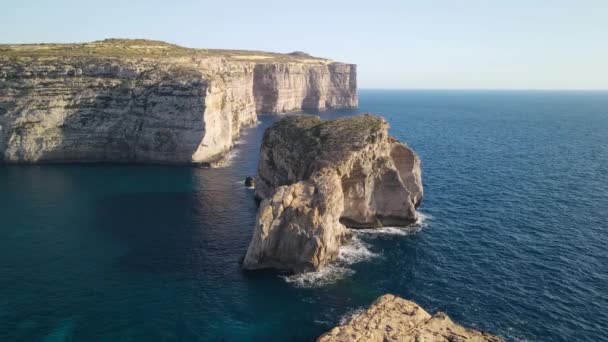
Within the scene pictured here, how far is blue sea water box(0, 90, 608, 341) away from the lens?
4175cm

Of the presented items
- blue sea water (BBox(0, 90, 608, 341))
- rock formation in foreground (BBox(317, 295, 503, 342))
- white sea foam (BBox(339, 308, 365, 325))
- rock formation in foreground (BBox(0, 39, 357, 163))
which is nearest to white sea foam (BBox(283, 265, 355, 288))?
blue sea water (BBox(0, 90, 608, 341))

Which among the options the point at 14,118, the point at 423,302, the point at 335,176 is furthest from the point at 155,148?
the point at 423,302

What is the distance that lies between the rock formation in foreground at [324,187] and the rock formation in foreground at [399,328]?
16.2 metres

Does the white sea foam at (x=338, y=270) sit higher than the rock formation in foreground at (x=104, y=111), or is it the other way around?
the rock formation in foreground at (x=104, y=111)

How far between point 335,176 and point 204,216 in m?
24.8

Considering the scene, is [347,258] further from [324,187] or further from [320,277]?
[324,187]

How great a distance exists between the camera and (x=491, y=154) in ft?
386

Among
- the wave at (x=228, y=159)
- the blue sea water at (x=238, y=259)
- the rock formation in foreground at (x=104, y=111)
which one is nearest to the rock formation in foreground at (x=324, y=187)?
the blue sea water at (x=238, y=259)

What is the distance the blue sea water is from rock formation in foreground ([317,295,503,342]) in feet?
21.7

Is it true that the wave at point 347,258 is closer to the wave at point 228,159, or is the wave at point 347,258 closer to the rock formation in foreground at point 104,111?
the wave at point 228,159

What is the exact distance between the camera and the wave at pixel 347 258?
4967cm

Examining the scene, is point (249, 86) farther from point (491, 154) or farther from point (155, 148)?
point (491, 154)

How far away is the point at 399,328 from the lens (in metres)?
34.7

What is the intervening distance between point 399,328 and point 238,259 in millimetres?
26133
